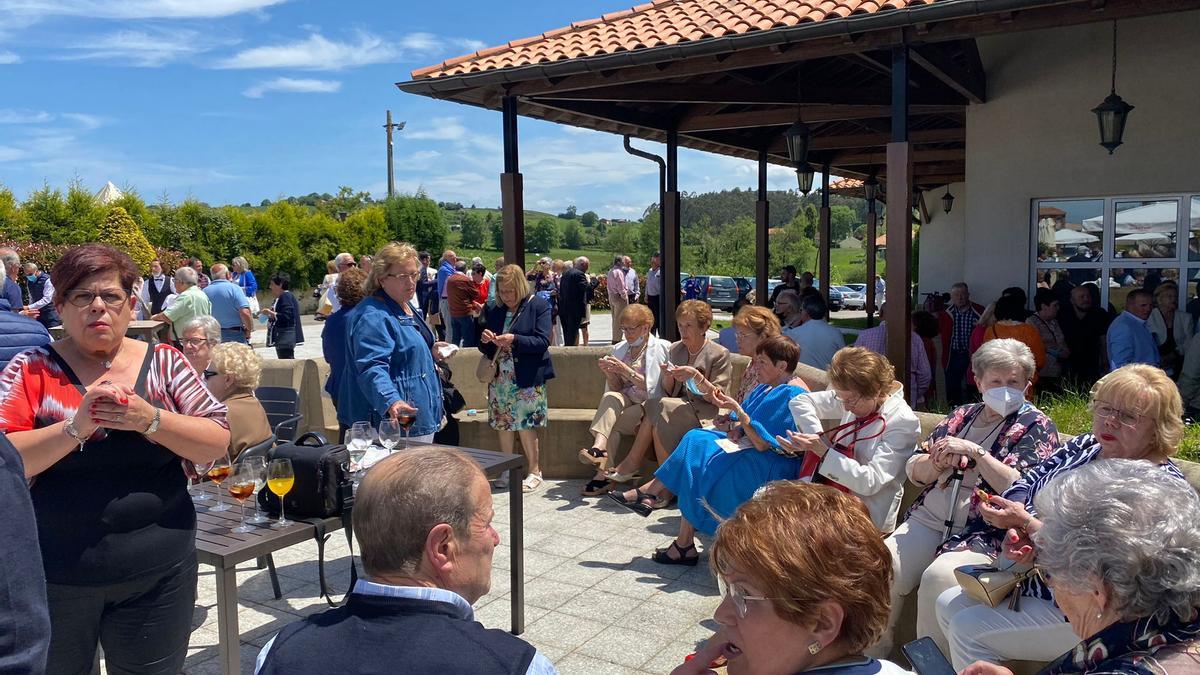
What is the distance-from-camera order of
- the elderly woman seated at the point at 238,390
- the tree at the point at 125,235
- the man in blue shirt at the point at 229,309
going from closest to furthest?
the elderly woman seated at the point at 238,390 < the man in blue shirt at the point at 229,309 < the tree at the point at 125,235

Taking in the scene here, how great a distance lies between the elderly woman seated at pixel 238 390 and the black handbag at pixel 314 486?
1393 mm

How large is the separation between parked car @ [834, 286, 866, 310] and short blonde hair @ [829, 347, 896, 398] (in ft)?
113

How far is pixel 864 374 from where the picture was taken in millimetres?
3938

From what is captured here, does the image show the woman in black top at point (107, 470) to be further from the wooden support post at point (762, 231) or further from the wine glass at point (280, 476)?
the wooden support post at point (762, 231)

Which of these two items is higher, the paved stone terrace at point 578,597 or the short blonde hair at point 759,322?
the short blonde hair at point 759,322

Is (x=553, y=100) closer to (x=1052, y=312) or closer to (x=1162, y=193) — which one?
(x=1052, y=312)

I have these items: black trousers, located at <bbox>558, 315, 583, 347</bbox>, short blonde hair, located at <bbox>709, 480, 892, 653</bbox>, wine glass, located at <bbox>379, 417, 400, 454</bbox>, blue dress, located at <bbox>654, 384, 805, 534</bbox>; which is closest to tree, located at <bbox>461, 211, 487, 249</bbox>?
black trousers, located at <bbox>558, 315, 583, 347</bbox>

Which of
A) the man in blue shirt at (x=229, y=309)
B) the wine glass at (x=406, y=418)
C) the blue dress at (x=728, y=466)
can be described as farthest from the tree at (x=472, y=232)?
the wine glass at (x=406, y=418)

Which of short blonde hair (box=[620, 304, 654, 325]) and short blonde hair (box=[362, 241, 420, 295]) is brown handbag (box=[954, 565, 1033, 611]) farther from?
short blonde hair (box=[620, 304, 654, 325])

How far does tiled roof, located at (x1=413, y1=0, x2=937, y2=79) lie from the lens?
722cm

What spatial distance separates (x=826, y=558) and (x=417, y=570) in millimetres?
788

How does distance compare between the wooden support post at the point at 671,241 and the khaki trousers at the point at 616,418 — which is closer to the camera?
the khaki trousers at the point at 616,418

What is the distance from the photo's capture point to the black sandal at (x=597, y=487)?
259 inches

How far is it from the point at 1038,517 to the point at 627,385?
13.2 ft
